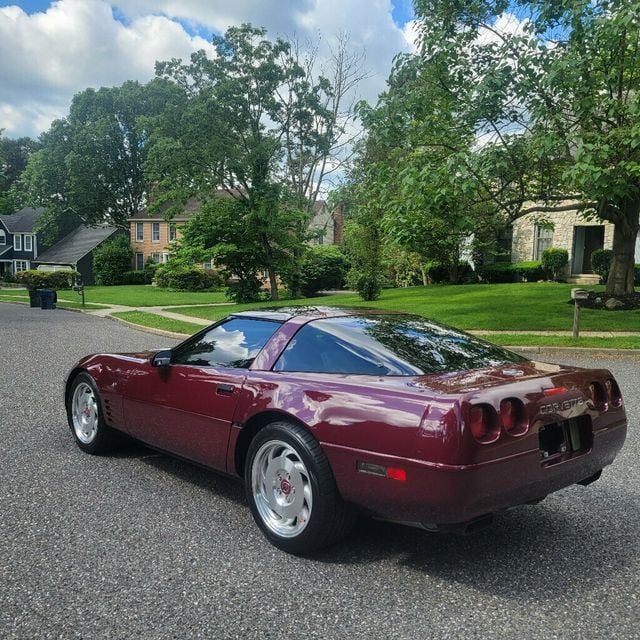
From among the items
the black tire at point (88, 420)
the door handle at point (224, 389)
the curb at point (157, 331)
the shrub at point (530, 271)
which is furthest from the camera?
the shrub at point (530, 271)

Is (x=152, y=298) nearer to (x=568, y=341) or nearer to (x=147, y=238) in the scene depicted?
(x=568, y=341)

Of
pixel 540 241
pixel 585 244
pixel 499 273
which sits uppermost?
pixel 540 241

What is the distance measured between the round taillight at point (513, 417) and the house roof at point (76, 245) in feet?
197

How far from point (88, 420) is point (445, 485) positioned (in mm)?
3540

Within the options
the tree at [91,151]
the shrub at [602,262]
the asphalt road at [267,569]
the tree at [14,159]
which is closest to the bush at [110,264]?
the tree at [91,151]

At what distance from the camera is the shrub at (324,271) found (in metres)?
37.4

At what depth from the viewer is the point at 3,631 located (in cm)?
256

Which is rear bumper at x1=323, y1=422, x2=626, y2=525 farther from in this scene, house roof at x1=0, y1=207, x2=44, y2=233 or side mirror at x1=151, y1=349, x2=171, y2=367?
house roof at x1=0, y1=207, x2=44, y2=233

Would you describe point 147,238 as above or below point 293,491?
above

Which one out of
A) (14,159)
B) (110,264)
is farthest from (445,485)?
(14,159)

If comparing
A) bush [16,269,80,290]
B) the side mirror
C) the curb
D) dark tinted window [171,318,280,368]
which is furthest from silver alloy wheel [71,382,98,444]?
bush [16,269,80,290]

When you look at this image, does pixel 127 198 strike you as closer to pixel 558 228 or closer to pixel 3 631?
pixel 558 228

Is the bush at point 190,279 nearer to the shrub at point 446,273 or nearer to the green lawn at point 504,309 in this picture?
the shrub at point 446,273

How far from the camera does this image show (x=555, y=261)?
29.1 meters
